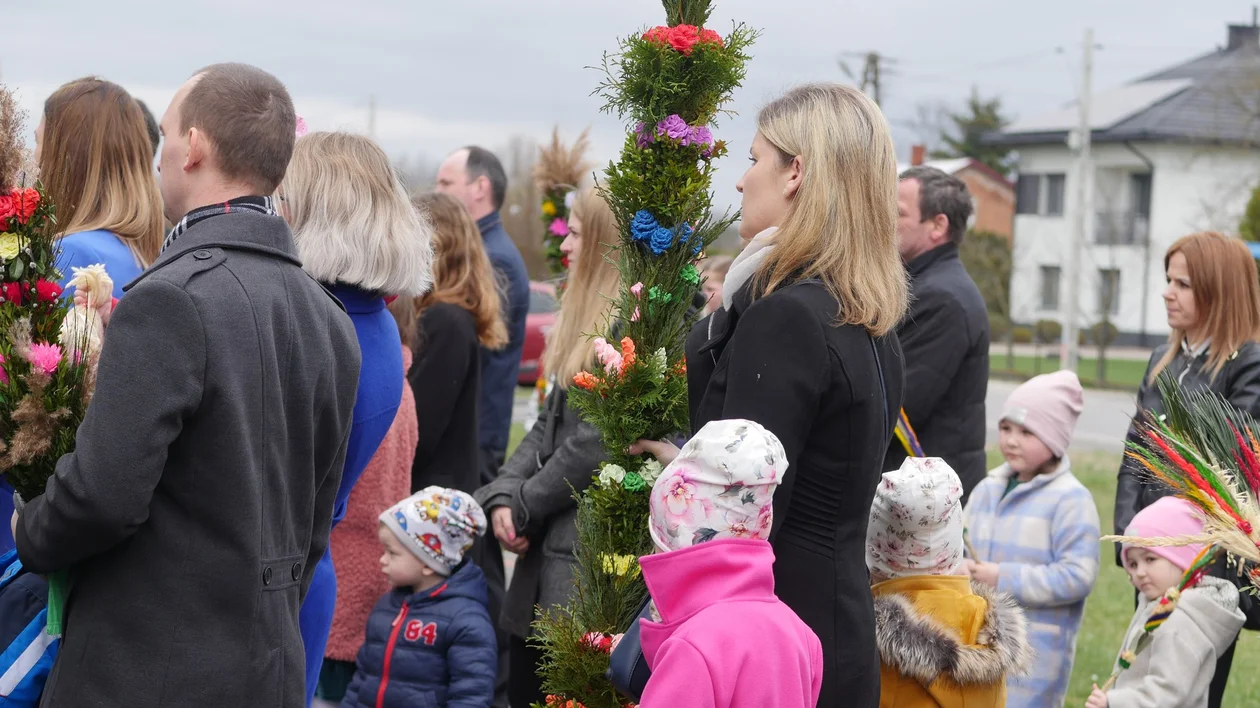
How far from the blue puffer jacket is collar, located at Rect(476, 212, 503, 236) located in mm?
2638

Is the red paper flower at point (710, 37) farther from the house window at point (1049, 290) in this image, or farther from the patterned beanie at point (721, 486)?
the house window at point (1049, 290)

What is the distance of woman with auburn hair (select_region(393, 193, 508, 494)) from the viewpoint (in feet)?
16.0

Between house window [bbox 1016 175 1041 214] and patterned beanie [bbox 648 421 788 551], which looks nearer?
patterned beanie [bbox 648 421 788 551]

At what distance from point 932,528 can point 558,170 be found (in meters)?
4.56

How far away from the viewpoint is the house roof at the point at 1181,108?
114ft

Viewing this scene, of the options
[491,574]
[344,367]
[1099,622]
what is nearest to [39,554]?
[344,367]

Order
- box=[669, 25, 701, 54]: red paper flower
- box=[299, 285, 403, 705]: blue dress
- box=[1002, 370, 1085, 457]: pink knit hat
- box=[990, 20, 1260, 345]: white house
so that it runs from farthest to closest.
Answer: box=[990, 20, 1260, 345]: white house → box=[1002, 370, 1085, 457]: pink knit hat → box=[299, 285, 403, 705]: blue dress → box=[669, 25, 701, 54]: red paper flower

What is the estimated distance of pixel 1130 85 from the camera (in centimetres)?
5172

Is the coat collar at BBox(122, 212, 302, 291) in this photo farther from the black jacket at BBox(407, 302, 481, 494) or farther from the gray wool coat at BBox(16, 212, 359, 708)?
the black jacket at BBox(407, 302, 481, 494)

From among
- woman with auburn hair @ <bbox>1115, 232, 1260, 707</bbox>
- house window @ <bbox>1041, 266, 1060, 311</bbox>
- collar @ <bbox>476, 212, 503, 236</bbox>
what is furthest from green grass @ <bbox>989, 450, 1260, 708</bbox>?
house window @ <bbox>1041, 266, 1060, 311</bbox>

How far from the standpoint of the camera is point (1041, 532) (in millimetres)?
4512

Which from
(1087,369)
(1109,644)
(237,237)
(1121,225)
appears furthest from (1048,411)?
(1121,225)

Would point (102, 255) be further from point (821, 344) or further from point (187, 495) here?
point (821, 344)

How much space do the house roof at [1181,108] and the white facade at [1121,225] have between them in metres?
0.64
